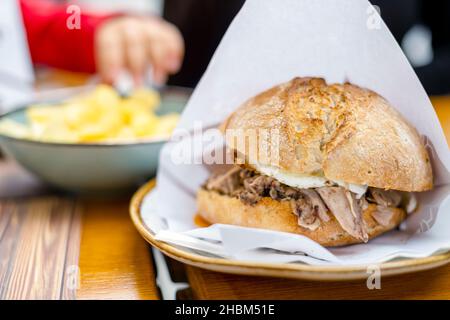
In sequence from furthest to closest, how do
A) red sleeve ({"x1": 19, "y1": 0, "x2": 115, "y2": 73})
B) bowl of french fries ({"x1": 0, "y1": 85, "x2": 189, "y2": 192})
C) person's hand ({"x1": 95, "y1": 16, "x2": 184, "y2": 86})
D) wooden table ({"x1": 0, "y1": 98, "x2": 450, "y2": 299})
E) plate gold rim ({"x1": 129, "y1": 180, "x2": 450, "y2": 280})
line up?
red sleeve ({"x1": 19, "y1": 0, "x2": 115, "y2": 73}) → person's hand ({"x1": 95, "y1": 16, "x2": 184, "y2": 86}) → bowl of french fries ({"x1": 0, "y1": 85, "x2": 189, "y2": 192}) → wooden table ({"x1": 0, "y1": 98, "x2": 450, "y2": 299}) → plate gold rim ({"x1": 129, "y1": 180, "x2": 450, "y2": 280})

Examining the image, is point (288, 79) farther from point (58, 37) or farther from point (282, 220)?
point (58, 37)

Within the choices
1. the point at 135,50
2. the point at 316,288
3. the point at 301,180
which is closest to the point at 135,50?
the point at 135,50

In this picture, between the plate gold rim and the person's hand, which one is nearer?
the plate gold rim

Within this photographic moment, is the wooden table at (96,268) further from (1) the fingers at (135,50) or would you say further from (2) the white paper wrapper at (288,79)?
(1) the fingers at (135,50)

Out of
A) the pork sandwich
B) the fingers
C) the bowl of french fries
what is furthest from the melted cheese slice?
the fingers

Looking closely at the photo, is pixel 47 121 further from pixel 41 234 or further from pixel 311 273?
pixel 311 273

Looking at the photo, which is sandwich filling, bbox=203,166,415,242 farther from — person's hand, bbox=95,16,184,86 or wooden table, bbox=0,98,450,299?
person's hand, bbox=95,16,184,86

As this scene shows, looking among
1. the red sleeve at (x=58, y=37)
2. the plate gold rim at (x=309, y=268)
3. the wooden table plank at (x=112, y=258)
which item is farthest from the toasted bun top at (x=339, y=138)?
the red sleeve at (x=58, y=37)
